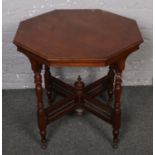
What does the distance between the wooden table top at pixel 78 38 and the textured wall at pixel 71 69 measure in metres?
0.15

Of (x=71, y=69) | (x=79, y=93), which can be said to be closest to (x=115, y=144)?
(x=79, y=93)

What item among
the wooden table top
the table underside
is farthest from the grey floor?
the wooden table top

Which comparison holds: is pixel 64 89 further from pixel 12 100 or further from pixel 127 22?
pixel 127 22

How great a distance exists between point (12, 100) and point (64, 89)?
15.3 inches

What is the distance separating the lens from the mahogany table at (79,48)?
123 cm

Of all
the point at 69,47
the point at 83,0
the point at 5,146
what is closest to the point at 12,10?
the point at 83,0

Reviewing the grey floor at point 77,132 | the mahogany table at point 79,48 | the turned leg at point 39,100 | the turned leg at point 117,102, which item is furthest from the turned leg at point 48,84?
the turned leg at point 117,102

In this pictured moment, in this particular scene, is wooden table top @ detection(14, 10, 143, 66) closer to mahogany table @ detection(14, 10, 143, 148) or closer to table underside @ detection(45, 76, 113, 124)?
mahogany table @ detection(14, 10, 143, 148)

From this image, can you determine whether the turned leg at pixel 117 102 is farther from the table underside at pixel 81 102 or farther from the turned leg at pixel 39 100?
the turned leg at pixel 39 100

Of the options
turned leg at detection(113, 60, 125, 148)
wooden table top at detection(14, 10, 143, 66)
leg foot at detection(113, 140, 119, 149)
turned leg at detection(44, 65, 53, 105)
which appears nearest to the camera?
wooden table top at detection(14, 10, 143, 66)

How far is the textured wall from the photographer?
1759 mm

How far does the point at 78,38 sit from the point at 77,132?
1.96 feet

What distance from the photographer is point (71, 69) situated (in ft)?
6.52

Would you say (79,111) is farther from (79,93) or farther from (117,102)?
(117,102)
